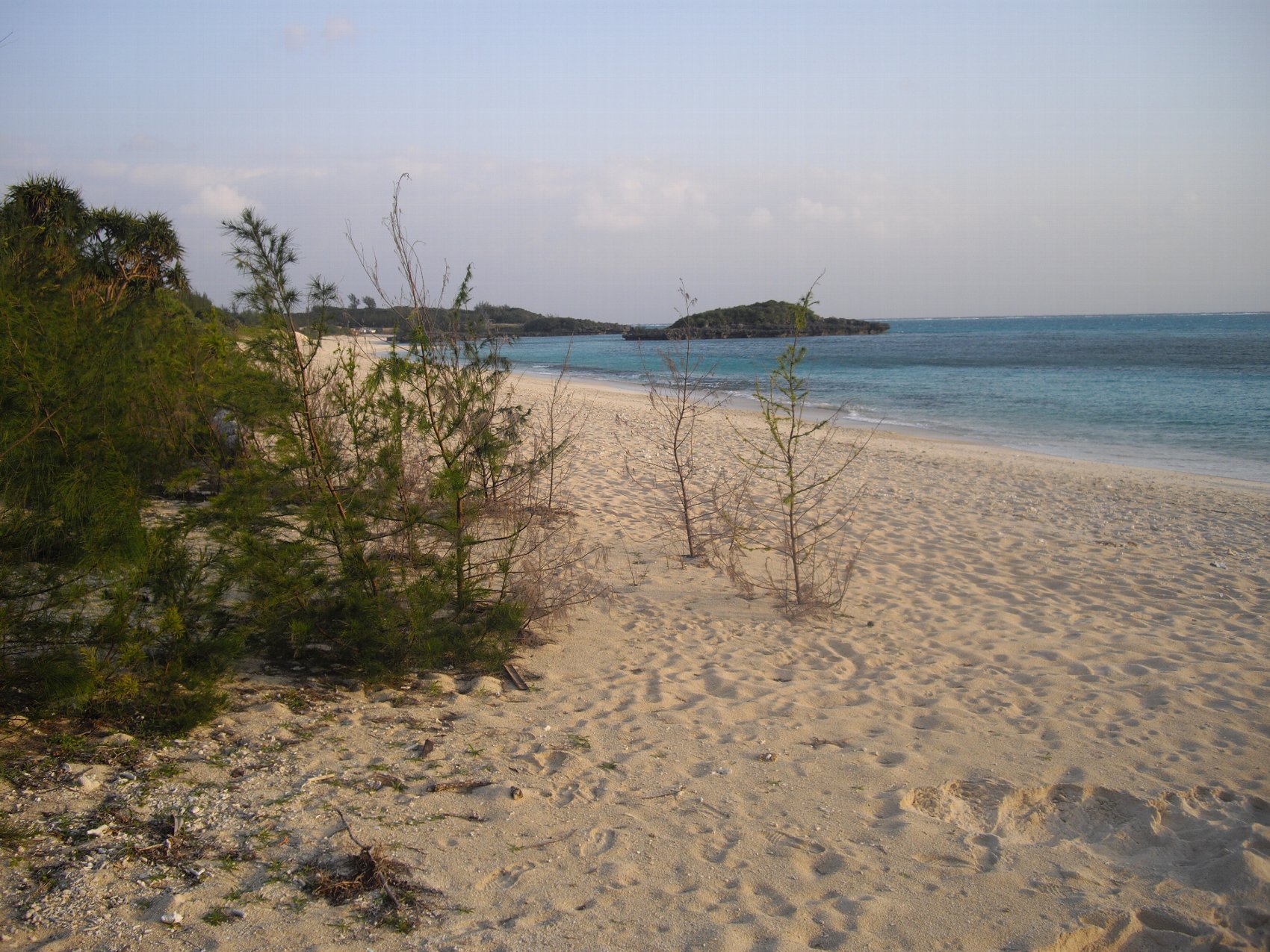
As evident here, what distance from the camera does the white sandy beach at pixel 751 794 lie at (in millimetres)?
2730

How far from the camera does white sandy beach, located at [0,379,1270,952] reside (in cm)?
273

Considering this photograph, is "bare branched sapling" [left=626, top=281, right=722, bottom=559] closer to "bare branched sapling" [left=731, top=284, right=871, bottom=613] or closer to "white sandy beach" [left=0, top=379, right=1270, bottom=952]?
"bare branched sapling" [left=731, top=284, right=871, bottom=613]

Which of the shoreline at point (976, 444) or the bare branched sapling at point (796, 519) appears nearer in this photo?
the bare branched sapling at point (796, 519)

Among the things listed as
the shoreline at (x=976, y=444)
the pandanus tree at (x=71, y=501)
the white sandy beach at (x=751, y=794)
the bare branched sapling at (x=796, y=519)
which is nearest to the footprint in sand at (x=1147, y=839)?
the white sandy beach at (x=751, y=794)

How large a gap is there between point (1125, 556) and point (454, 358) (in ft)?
22.3

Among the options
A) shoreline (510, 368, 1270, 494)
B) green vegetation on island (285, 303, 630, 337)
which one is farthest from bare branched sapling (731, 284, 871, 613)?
green vegetation on island (285, 303, 630, 337)

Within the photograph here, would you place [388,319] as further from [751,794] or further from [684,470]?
[684,470]

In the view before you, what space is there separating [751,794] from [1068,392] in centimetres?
2838

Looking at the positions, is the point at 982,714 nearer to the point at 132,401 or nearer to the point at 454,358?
the point at 454,358

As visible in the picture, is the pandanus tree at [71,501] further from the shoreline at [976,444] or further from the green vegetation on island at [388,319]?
the shoreline at [976,444]

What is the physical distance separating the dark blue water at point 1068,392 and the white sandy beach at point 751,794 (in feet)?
8.11

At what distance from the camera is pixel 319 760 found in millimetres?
3717

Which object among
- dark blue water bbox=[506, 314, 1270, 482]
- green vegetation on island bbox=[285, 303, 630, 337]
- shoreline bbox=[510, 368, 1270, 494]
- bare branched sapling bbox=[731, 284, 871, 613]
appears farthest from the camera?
dark blue water bbox=[506, 314, 1270, 482]

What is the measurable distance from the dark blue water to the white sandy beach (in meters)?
2.47
